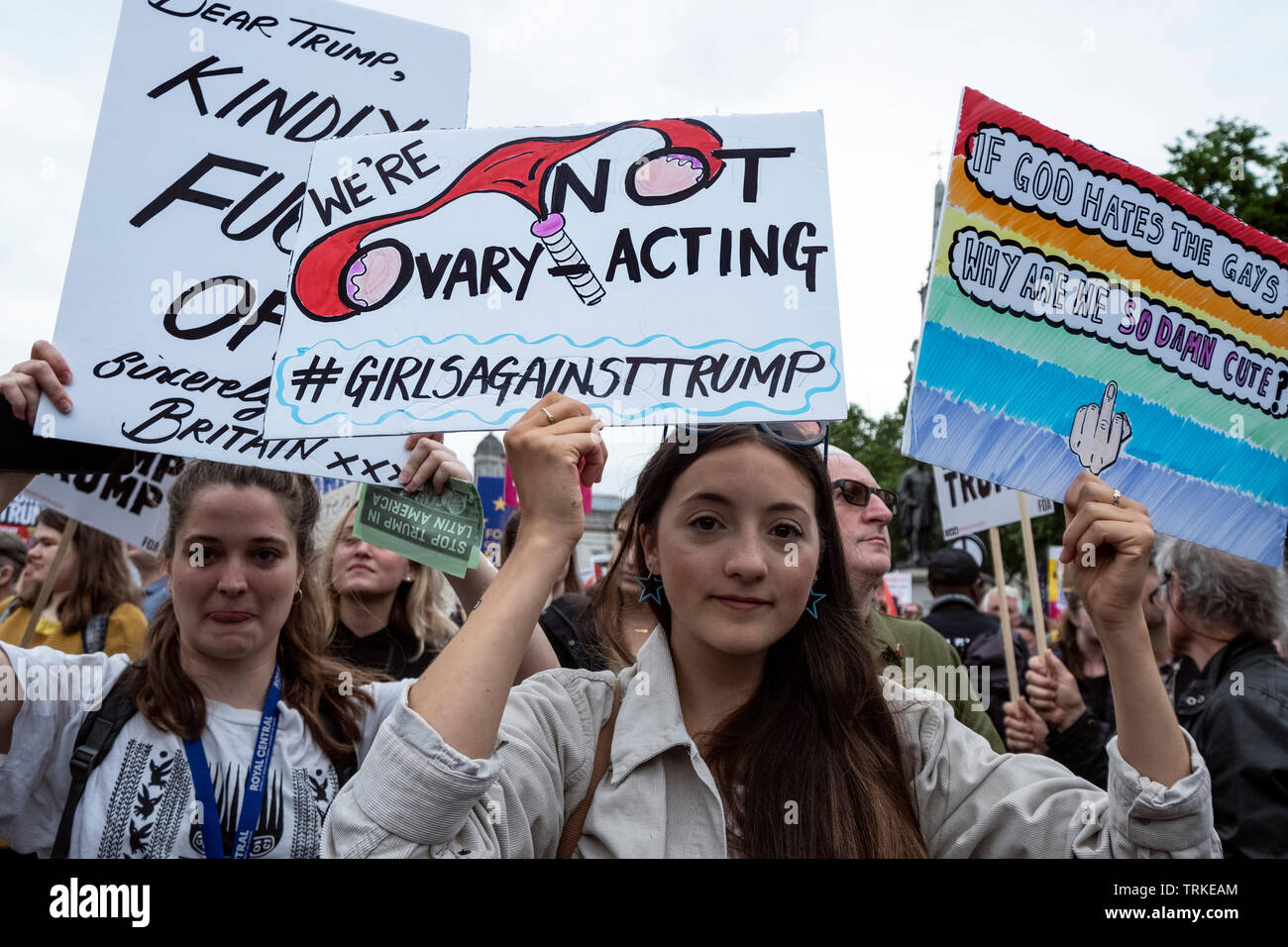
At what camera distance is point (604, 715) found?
6.53ft

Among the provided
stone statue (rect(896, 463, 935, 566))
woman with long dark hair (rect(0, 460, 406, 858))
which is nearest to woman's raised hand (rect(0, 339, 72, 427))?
woman with long dark hair (rect(0, 460, 406, 858))

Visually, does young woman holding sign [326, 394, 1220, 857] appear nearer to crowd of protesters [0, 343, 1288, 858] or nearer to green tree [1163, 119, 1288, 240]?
crowd of protesters [0, 343, 1288, 858]

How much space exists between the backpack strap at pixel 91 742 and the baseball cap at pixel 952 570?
454 centimetres

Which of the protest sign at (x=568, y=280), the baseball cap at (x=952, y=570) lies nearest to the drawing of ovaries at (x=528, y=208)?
the protest sign at (x=568, y=280)

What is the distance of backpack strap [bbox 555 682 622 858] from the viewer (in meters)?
1.85

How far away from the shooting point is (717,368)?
84.0 inches

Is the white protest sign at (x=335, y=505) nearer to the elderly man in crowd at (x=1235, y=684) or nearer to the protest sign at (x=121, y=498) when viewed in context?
the protest sign at (x=121, y=498)

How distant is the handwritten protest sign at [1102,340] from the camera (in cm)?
244

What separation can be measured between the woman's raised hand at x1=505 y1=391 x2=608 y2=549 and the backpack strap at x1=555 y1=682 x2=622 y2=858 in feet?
1.32

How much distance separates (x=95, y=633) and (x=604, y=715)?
373 centimetres

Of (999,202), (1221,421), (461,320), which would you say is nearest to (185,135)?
(461,320)

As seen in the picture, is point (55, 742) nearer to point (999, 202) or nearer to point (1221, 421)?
point (999, 202)

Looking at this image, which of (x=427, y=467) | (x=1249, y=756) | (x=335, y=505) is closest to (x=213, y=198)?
(x=427, y=467)

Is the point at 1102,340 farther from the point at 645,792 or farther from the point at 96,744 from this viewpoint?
the point at 96,744
